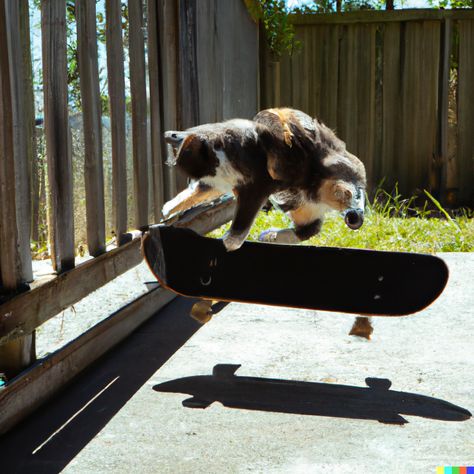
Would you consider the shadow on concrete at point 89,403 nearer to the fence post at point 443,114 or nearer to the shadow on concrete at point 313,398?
the shadow on concrete at point 313,398

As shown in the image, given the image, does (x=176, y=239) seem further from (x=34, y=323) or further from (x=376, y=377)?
(x=376, y=377)

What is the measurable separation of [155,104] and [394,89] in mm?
3686

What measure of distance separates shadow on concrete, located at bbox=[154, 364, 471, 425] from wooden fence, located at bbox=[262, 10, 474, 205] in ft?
14.5

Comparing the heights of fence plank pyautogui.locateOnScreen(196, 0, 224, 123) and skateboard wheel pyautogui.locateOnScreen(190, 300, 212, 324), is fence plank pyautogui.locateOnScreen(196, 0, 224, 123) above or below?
above

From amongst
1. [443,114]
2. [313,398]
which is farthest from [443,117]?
[313,398]

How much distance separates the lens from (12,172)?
2322 mm

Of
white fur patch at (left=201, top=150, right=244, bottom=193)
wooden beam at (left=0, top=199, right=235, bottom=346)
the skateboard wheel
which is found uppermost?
white fur patch at (left=201, top=150, right=244, bottom=193)

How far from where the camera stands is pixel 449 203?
705 cm

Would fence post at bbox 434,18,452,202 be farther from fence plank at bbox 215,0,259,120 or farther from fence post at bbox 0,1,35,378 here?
fence post at bbox 0,1,35,378

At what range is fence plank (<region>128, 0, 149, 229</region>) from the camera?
3.53 metres

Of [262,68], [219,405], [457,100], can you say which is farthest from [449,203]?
[219,405]

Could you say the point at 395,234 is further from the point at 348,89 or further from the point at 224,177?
the point at 224,177

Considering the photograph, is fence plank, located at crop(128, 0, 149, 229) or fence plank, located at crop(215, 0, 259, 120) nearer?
fence plank, located at crop(128, 0, 149, 229)

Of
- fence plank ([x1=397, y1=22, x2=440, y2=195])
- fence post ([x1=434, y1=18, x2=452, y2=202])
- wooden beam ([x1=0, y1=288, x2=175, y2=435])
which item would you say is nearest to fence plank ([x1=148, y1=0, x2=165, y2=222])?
wooden beam ([x1=0, y1=288, x2=175, y2=435])
